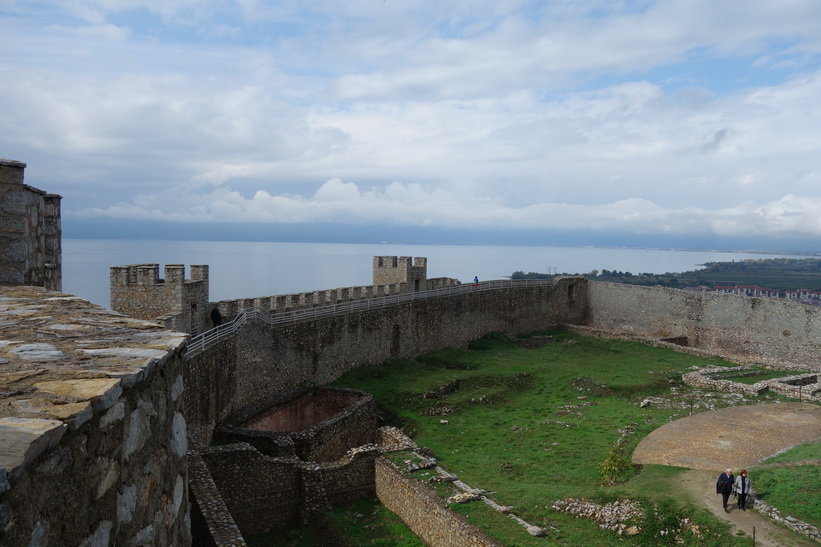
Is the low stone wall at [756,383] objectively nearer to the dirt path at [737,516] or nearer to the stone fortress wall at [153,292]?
the dirt path at [737,516]

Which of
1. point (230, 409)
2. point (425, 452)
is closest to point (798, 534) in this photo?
point (425, 452)

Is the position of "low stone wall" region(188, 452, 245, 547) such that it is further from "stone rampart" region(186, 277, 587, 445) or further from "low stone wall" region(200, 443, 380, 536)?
"stone rampart" region(186, 277, 587, 445)

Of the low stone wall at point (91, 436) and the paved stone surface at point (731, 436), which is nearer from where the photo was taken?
the low stone wall at point (91, 436)

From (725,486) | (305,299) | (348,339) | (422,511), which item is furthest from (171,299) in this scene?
(725,486)

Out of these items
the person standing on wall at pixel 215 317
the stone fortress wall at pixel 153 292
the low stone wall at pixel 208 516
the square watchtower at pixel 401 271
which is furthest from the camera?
the square watchtower at pixel 401 271

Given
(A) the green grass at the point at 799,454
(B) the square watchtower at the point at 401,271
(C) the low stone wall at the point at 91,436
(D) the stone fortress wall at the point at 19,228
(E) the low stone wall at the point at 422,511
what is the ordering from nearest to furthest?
(C) the low stone wall at the point at 91,436 < (D) the stone fortress wall at the point at 19,228 < (E) the low stone wall at the point at 422,511 < (A) the green grass at the point at 799,454 < (B) the square watchtower at the point at 401,271

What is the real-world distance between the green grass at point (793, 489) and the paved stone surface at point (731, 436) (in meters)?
0.94

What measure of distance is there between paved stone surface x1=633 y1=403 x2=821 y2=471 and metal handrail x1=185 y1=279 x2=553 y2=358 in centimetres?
968

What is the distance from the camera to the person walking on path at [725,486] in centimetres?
1034

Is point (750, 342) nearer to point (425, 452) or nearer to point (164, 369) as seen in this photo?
point (425, 452)

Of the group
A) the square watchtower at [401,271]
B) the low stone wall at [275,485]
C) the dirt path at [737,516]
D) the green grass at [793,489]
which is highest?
the square watchtower at [401,271]

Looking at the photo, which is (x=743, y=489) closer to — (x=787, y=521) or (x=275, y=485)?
(x=787, y=521)

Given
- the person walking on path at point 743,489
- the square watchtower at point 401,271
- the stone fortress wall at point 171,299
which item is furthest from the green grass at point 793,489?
the square watchtower at point 401,271

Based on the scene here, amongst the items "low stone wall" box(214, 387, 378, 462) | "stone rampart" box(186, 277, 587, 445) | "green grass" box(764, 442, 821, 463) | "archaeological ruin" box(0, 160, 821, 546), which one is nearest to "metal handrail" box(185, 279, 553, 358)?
"archaeological ruin" box(0, 160, 821, 546)
